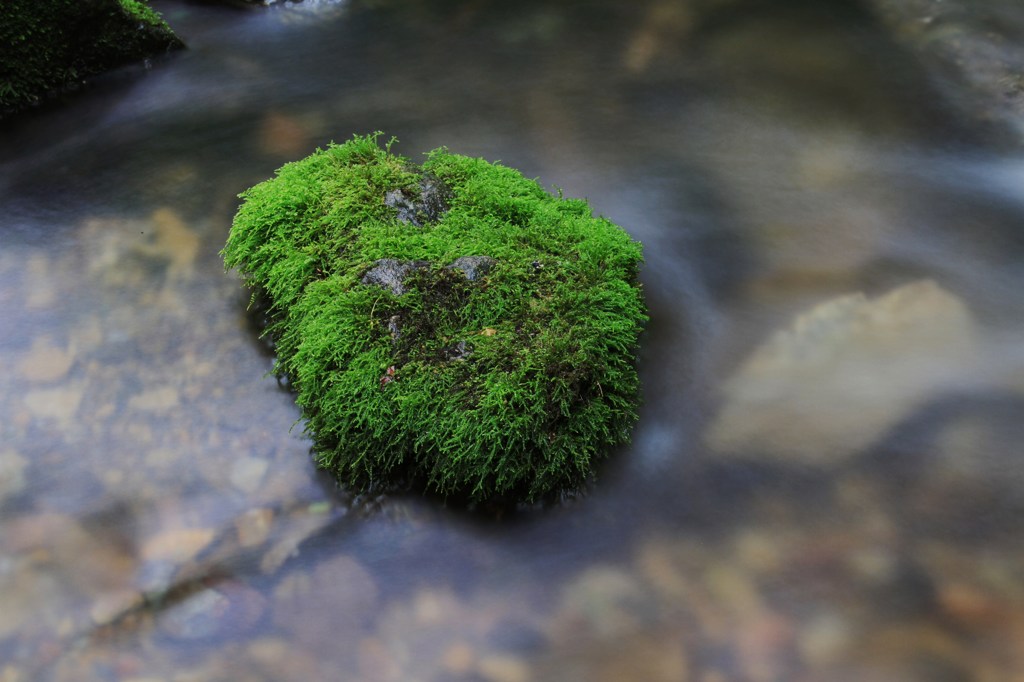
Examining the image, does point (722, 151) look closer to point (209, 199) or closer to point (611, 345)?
point (611, 345)

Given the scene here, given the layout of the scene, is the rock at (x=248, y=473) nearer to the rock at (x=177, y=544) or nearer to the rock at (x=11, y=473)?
the rock at (x=177, y=544)

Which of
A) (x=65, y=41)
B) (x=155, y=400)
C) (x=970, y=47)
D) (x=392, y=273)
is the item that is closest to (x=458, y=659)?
(x=392, y=273)

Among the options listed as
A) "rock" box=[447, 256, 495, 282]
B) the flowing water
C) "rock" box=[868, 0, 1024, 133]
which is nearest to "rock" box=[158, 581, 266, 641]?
the flowing water

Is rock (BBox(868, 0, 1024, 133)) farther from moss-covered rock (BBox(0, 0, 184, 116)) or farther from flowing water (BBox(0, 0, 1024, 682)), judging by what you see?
moss-covered rock (BBox(0, 0, 184, 116))

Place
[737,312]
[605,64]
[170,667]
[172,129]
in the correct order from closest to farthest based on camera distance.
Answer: [170,667]
[737,312]
[172,129]
[605,64]

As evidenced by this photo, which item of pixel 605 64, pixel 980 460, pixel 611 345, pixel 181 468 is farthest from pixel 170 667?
pixel 605 64
